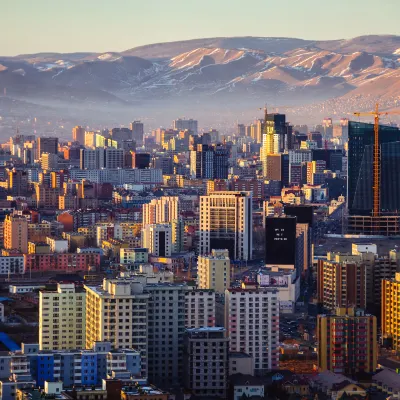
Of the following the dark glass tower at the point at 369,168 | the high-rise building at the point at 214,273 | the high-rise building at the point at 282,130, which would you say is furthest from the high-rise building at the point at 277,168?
the high-rise building at the point at 214,273

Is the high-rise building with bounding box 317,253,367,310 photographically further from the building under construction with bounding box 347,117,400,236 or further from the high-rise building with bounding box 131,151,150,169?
the high-rise building with bounding box 131,151,150,169

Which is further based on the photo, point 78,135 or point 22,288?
point 78,135

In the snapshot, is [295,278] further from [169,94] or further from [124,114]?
[169,94]

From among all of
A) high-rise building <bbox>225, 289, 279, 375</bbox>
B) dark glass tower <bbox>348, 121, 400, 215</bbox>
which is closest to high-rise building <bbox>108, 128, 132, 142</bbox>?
dark glass tower <bbox>348, 121, 400, 215</bbox>

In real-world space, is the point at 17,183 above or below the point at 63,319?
above

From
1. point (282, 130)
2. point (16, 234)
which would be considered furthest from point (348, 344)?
point (282, 130)

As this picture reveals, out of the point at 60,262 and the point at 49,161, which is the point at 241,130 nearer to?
the point at 49,161

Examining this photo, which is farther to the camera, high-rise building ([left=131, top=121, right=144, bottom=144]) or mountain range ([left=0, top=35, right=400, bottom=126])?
mountain range ([left=0, top=35, right=400, bottom=126])
